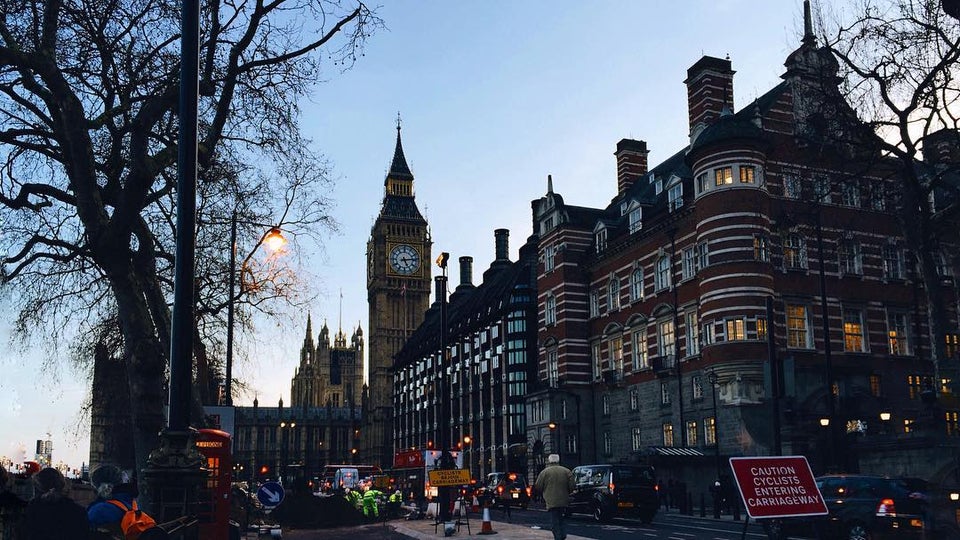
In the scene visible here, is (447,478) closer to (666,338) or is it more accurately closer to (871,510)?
(871,510)

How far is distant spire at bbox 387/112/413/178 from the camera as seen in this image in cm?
15838

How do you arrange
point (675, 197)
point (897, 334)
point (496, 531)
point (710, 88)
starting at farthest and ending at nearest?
point (710, 88), point (675, 197), point (897, 334), point (496, 531)

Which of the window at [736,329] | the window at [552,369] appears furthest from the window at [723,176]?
the window at [552,369]

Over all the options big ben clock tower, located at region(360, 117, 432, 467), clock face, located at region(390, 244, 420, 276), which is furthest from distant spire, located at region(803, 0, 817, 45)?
clock face, located at region(390, 244, 420, 276)

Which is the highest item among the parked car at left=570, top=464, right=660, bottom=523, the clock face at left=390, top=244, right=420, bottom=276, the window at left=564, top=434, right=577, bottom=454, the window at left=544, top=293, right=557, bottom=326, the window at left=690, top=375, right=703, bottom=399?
the clock face at left=390, top=244, right=420, bottom=276

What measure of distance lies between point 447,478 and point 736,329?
2247 cm

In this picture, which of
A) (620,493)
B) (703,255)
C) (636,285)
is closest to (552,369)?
(636,285)

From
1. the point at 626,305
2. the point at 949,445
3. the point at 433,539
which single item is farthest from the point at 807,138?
the point at 626,305

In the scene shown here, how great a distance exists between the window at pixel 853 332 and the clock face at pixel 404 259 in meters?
110

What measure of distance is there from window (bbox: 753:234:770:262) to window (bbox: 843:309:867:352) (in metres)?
6.51

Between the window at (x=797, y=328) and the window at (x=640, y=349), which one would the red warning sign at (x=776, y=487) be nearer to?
the window at (x=797, y=328)

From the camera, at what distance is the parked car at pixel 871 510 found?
17.9m

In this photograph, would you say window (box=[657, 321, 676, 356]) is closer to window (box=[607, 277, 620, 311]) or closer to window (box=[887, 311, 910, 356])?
window (box=[607, 277, 620, 311])

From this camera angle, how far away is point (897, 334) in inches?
1858
